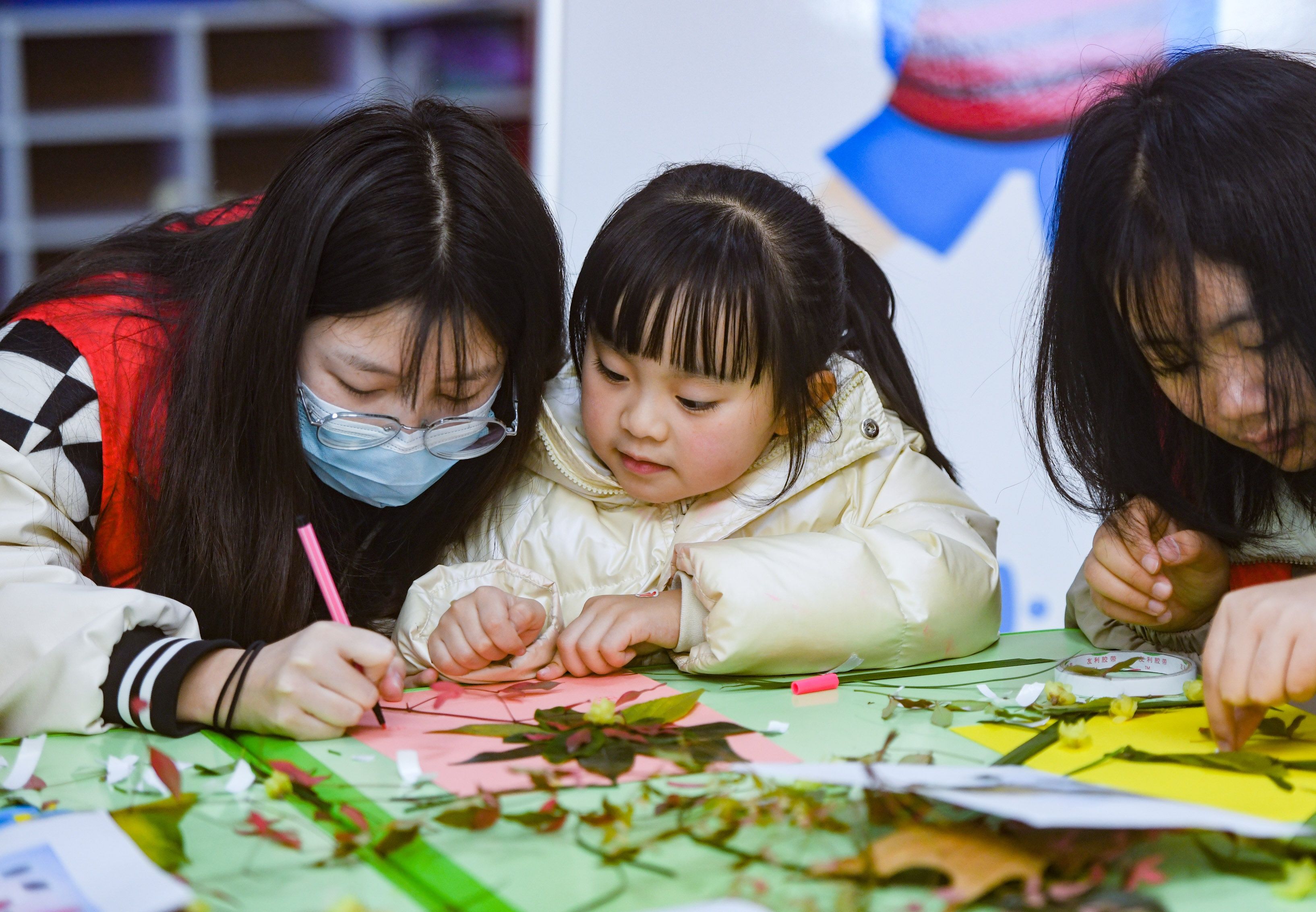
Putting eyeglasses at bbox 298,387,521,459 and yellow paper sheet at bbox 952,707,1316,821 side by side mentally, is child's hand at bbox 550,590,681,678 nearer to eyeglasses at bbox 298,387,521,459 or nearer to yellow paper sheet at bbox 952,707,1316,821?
eyeglasses at bbox 298,387,521,459

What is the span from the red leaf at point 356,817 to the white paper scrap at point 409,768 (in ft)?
0.15

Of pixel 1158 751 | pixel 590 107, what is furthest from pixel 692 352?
pixel 590 107

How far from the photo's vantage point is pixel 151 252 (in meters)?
1.06

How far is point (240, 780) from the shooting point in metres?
0.63

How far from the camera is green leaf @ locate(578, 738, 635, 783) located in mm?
635

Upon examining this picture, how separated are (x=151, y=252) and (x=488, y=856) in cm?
75

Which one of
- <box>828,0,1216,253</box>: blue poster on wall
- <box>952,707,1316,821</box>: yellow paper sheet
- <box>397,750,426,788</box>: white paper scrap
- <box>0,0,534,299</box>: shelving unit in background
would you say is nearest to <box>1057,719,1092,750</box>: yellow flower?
<box>952,707,1316,821</box>: yellow paper sheet

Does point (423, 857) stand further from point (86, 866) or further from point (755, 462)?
point (755, 462)

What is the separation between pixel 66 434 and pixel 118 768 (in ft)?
1.04

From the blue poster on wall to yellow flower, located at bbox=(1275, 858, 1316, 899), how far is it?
1.53m

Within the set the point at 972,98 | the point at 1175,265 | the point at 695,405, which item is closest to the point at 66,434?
the point at 695,405

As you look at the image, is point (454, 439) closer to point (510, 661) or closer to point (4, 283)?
point (510, 661)

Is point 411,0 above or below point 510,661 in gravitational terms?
above

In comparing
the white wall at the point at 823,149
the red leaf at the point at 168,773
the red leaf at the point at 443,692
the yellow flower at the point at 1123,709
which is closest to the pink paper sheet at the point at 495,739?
the red leaf at the point at 443,692
